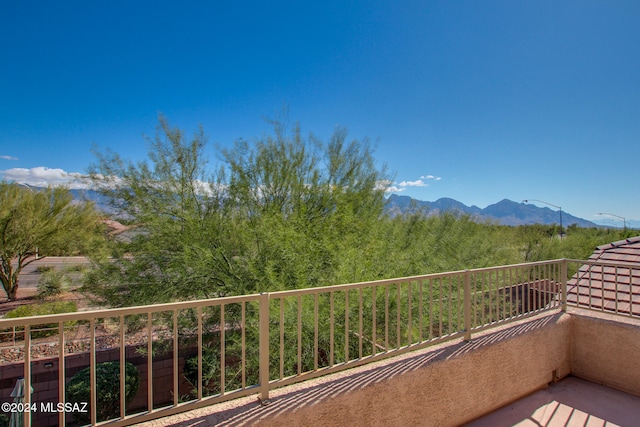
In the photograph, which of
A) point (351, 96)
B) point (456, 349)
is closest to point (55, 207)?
point (351, 96)

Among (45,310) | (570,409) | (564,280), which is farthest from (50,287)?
(564,280)

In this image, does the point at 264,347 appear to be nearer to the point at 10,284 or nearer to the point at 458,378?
the point at 458,378

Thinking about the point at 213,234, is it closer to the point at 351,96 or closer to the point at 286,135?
the point at 286,135

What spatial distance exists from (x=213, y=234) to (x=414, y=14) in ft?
20.9

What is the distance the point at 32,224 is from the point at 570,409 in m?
14.3

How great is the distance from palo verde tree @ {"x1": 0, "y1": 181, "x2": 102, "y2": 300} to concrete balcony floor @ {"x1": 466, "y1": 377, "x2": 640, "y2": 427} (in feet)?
36.9

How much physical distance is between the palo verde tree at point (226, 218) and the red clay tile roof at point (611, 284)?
269cm

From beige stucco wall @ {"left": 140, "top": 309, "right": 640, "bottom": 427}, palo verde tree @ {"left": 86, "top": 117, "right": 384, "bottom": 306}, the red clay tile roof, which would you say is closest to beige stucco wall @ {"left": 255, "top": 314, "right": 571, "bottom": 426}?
beige stucco wall @ {"left": 140, "top": 309, "right": 640, "bottom": 427}

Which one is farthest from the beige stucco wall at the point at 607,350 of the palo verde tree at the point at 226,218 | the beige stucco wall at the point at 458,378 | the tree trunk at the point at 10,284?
the tree trunk at the point at 10,284

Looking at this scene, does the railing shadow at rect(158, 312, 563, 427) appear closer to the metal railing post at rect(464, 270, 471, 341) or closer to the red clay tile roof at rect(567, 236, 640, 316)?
the metal railing post at rect(464, 270, 471, 341)

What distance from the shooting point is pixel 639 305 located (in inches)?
142

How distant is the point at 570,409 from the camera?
2775 mm

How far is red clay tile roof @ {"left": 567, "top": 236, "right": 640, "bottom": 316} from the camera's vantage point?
11.0 feet

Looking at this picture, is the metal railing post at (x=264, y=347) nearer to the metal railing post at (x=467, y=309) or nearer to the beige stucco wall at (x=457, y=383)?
the beige stucco wall at (x=457, y=383)
